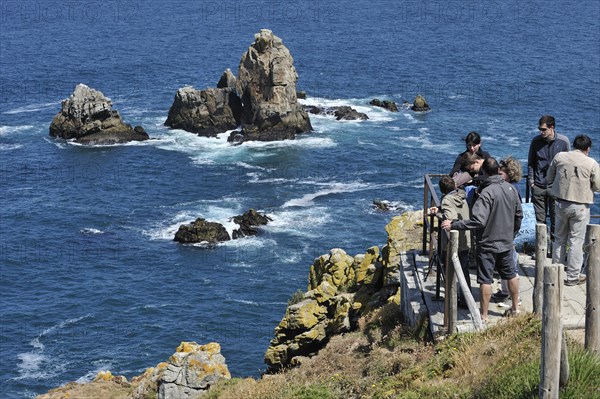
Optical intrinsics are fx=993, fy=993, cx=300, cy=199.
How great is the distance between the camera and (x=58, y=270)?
64375mm

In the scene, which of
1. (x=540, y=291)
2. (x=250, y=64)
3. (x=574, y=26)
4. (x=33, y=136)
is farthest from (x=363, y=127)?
(x=540, y=291)

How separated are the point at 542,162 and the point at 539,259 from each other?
5919 mm

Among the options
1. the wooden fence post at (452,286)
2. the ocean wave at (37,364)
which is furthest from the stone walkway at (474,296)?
the ocean wave at (37,364)

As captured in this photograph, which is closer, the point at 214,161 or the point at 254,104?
the point at 214,161

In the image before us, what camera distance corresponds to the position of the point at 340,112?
100 meters

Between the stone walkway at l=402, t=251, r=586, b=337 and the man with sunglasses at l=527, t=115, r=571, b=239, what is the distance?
1208 millimetres

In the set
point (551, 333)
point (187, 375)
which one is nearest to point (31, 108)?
point (187, 375)

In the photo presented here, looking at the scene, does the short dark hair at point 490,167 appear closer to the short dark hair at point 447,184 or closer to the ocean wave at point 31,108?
the short dark hair at point 447,184

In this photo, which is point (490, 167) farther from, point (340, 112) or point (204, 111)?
point (340, 112)

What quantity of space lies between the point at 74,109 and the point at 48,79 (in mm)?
27606

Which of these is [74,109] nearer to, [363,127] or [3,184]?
[3,184]

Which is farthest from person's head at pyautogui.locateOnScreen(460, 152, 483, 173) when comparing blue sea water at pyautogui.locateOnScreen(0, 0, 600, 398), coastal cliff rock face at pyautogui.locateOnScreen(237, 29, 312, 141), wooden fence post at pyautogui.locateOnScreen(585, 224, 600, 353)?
coastal cliff rock face at pyautogui.locateOnScreen(237, 29, 312, 141)

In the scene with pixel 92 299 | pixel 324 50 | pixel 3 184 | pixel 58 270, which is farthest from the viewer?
pixel 324 50

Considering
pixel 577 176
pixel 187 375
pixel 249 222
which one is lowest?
pixel 249 222
